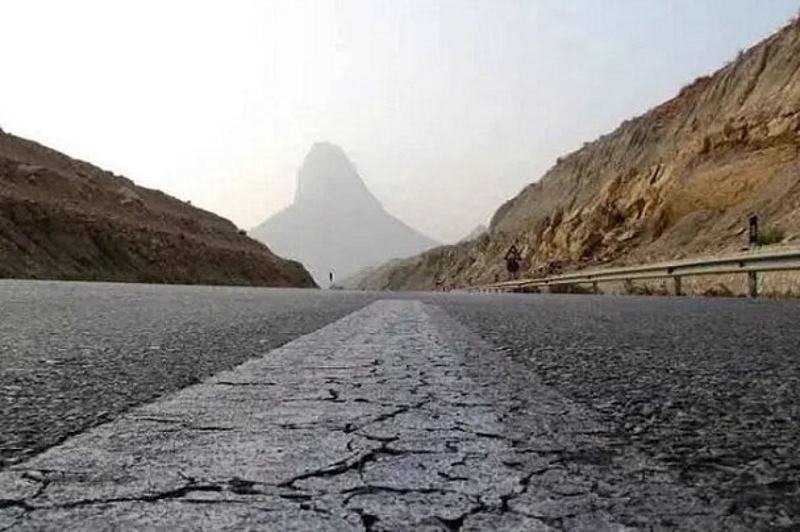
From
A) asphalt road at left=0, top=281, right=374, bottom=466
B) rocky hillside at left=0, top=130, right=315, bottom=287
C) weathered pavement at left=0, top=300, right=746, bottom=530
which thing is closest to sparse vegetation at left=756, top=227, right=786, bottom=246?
asphalt road at left=0, top=281, right=374, bottom=466

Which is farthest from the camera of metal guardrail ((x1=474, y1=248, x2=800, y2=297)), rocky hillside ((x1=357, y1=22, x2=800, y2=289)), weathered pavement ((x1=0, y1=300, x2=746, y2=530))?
rocky hillside ((x1=357, y1=22, x2=800, y2=289))

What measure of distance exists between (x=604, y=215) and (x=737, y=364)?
3531cm

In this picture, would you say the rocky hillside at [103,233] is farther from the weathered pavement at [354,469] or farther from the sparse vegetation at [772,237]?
the weathered pavement at [354,469]

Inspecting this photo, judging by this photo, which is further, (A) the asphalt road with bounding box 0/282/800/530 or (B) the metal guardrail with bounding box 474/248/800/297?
(B) the metal guardrail with bounding box 474/248/800/297

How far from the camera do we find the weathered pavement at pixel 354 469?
1544mm

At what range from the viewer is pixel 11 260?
3092 centimetres

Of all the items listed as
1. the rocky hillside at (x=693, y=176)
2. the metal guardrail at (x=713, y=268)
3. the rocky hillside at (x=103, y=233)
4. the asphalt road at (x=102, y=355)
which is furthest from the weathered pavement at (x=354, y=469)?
the rocky hillside at (x=103, y=233)

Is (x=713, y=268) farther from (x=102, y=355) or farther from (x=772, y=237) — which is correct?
(x=102, y=355)

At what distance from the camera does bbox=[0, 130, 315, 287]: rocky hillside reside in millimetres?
34694

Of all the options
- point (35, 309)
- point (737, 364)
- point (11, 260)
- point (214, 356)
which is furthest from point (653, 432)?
point (11, 260)

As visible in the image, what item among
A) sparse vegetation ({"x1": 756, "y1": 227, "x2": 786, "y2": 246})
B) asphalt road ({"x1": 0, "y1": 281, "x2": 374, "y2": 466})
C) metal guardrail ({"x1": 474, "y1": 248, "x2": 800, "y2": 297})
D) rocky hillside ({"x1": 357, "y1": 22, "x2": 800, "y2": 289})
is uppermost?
rocky hillside ({"x1": 357, "y1": 22, "x2": 800, "y2": 289})

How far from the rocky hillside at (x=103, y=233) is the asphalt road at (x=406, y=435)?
29.1 metres

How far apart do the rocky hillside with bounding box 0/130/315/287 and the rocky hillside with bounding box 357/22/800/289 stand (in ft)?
61.2

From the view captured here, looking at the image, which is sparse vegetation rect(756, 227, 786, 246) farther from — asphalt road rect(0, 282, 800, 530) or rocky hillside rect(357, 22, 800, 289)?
asphalt road rect(0, 282, 800, 530)
